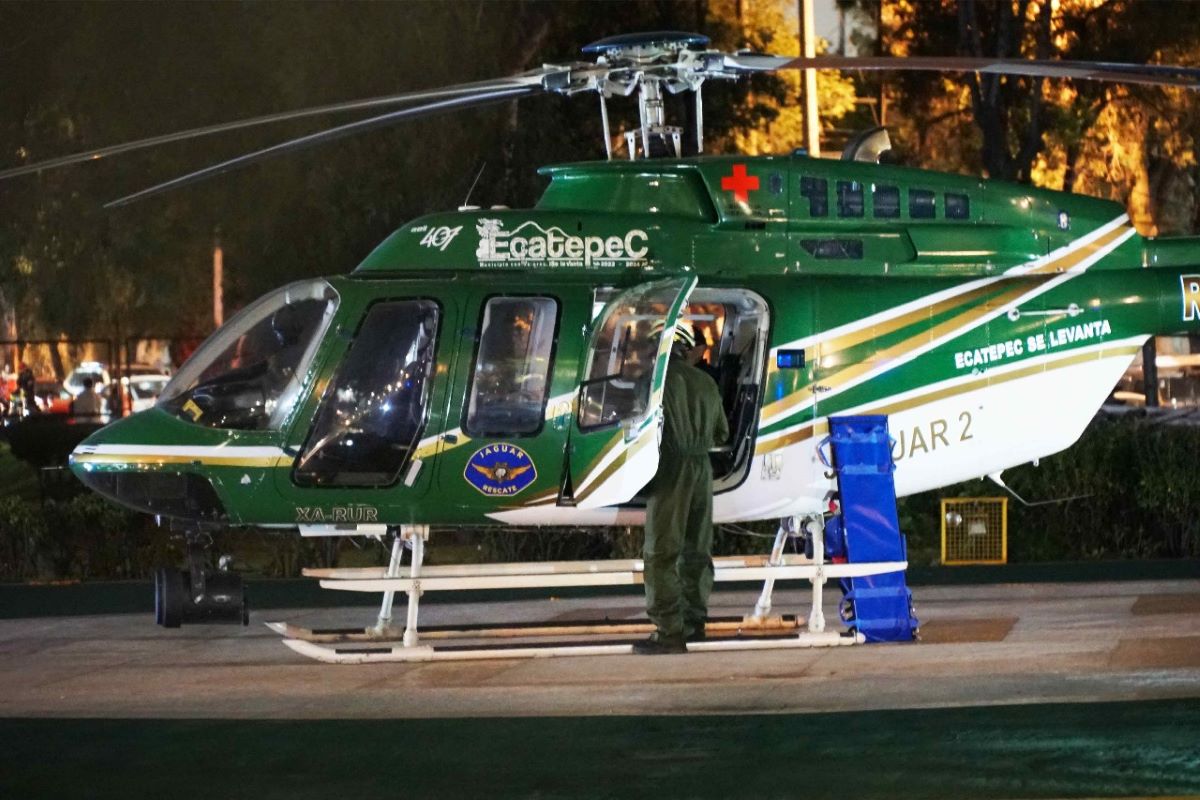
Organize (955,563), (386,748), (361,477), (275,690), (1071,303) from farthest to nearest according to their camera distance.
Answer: (955,563) < (1071,303) < (361,477) < (275,690) < (386,748)

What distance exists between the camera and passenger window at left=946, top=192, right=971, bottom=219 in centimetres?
1178

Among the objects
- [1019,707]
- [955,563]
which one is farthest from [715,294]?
A: [955,563]

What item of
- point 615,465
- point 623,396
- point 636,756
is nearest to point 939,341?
point 623,396

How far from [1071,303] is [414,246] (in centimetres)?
434

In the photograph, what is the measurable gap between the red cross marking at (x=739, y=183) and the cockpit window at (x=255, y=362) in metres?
2.58

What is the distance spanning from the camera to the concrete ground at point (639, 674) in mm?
9609

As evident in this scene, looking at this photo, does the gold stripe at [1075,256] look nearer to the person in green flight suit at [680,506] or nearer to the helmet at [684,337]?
the helmet at [684,337]

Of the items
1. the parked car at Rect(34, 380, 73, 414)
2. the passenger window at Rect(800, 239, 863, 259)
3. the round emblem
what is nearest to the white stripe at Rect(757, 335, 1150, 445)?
the passenger window at Rect(800, 239, 863, 259)

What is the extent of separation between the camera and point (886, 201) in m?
11.7

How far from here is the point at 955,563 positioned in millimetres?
16156

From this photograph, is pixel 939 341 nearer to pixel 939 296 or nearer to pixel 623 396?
pixel 939 296

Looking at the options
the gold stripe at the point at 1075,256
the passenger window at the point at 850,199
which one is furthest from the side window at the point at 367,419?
the gold stripe at the point at 1075,256

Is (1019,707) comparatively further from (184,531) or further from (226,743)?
(184,531)

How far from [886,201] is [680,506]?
247 cm
